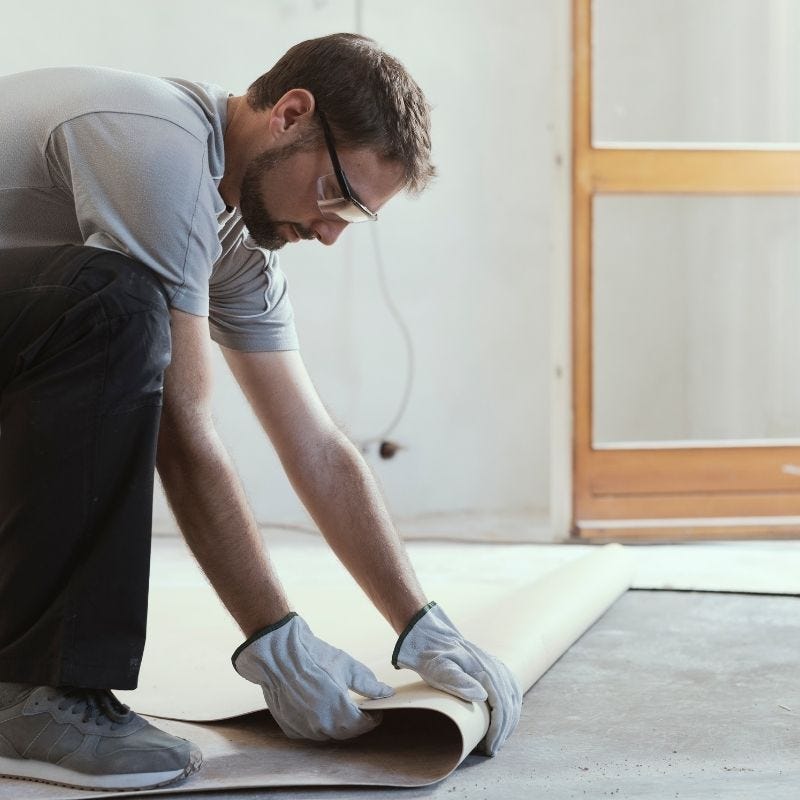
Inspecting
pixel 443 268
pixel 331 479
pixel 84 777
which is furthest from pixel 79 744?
pixel 443 268

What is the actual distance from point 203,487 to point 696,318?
8.33 feet

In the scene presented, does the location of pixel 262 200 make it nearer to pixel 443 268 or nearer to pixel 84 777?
pixel 84 777

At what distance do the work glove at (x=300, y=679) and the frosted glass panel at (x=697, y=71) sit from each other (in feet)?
7.92

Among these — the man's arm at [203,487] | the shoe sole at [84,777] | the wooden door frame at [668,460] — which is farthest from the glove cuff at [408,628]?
the wooden door frame at [668,460]

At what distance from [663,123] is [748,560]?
1.34 m

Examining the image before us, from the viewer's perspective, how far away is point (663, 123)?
3.54m

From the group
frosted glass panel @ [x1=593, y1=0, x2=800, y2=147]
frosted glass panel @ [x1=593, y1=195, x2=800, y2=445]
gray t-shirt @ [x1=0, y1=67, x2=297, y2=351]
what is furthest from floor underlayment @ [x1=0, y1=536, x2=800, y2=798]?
frosted glass panel @ [x1=593, y1=0, x2=800, y2=147]

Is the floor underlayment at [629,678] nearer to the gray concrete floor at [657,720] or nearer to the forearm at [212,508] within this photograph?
the gray concrete floor at [657,720]

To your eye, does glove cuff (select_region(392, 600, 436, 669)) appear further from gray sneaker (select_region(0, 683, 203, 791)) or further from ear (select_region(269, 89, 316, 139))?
ear (select_region(269, 89, 316, 139))

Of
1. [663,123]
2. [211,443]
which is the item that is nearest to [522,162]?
[663,123]

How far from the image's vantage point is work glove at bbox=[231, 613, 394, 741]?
Result: 148 centimetres

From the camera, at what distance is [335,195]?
159 centimetres

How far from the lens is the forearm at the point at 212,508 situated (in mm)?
1434

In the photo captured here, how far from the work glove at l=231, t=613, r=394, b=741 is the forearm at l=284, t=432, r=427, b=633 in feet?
0.58
